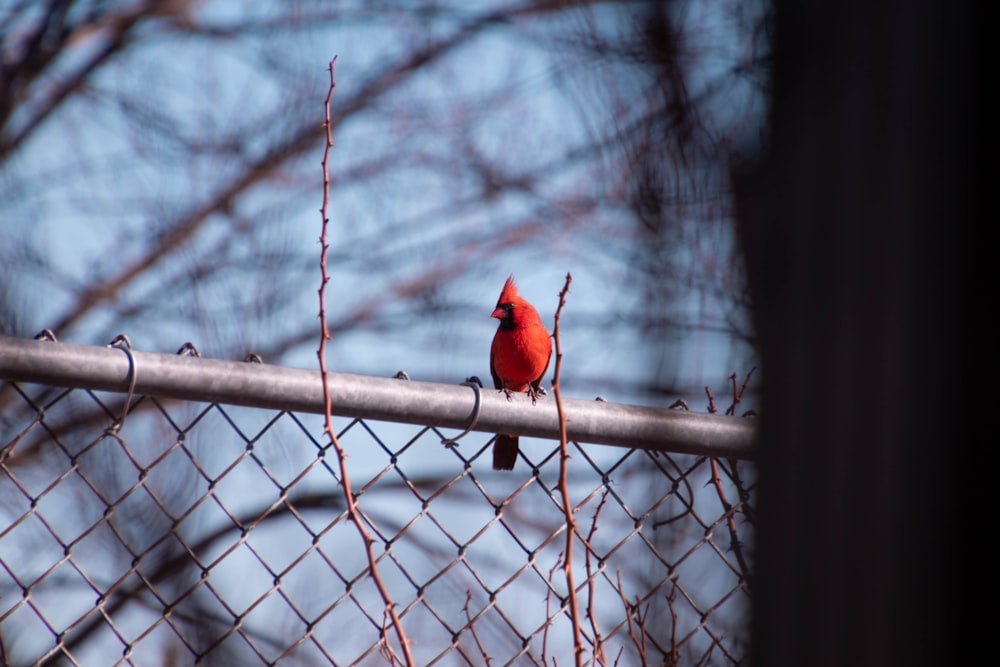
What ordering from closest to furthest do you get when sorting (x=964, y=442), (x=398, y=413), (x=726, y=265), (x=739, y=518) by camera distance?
1. (x=964, y=442)
2. (x=726, y=265)
3. (x=398, y=413)
4. (x=739, y=518)

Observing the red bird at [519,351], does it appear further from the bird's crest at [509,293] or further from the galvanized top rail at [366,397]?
the galvanized top rail at [366,397]

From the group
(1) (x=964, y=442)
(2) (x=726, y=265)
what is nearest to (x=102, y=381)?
(2) (x=726, y=265)

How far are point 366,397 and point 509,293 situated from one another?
2801mm

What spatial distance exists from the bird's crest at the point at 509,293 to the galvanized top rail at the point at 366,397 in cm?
246

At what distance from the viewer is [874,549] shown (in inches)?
26.5

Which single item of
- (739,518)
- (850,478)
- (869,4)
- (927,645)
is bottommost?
(927,645)

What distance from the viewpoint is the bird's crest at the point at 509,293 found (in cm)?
454

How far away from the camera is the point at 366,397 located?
1.82 meters

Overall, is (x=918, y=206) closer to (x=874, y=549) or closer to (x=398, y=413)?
(x=874, y=549)

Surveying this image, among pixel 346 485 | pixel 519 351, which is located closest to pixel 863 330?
pixel 346 485

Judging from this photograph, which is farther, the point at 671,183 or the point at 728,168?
the point at 671,183

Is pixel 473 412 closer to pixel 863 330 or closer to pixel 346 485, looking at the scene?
pixel 346 485

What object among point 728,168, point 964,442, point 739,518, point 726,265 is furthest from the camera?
point 739,518

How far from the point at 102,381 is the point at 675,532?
1.01 m
